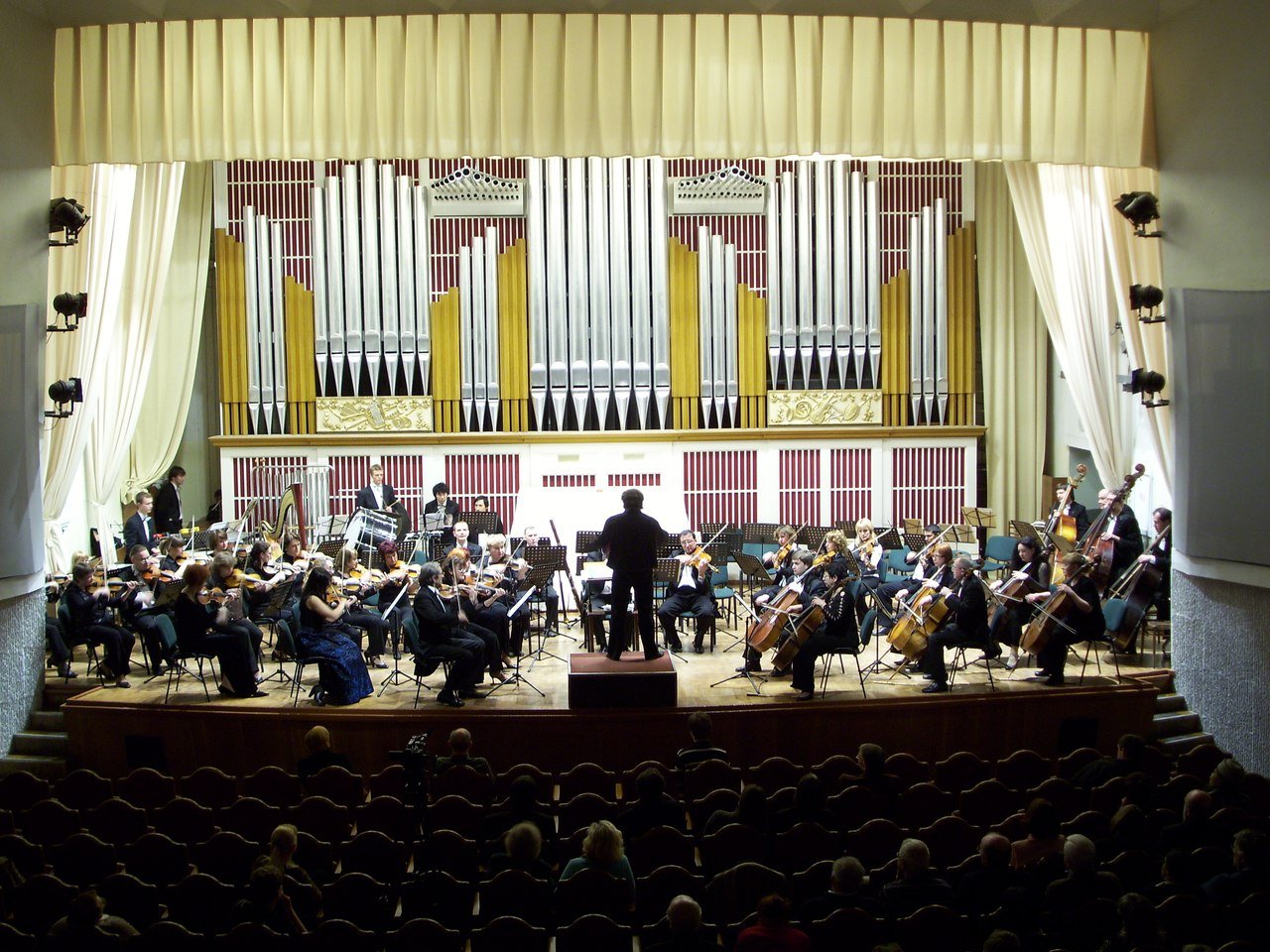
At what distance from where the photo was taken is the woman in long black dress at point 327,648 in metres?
9.08

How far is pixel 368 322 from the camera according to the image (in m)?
14.9

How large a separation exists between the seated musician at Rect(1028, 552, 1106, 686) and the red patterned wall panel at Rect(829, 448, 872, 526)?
5397 mm

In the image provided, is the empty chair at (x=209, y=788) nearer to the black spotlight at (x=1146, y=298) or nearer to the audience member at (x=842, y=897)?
the audience member at (x=842, y=897)

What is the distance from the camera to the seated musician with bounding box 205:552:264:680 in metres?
9.31

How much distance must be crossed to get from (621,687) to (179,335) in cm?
→ 877

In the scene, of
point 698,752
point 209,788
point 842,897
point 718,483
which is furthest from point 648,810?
point 718,483

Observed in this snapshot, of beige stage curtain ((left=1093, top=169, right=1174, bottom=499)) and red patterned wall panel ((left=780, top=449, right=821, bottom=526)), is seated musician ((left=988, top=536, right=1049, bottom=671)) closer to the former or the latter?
beige stage curtain ((left=1093, top=169, right=1174, bottom=499))

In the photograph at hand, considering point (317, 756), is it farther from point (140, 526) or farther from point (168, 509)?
point (168, 509)

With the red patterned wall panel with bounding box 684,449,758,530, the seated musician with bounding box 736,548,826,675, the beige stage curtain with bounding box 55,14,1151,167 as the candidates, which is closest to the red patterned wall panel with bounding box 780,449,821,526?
the red patterned wall panel with bounding box 684,449,758,530

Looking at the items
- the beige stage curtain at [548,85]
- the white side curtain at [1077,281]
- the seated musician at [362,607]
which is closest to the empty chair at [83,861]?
the seated musician at [362,607]

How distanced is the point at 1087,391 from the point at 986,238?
14.4 ft

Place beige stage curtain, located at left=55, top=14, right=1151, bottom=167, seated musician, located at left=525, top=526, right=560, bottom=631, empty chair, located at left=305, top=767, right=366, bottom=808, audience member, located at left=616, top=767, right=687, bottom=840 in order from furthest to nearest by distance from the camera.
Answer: seated musician, located at left=525, top=526, right=560, bottom=631 < beige stage curtain, located at left=55, top=14, right=1151, bottom=167 < empty chair, located at left=305, top=767, right=366, bottom=808 < audience member, located at left=616, top=767, right=687, bottom=840

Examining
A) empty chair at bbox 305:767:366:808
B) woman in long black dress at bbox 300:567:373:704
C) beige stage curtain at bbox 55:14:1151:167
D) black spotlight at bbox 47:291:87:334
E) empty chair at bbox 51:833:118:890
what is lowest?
empty chair at bbox 51:833:118:890

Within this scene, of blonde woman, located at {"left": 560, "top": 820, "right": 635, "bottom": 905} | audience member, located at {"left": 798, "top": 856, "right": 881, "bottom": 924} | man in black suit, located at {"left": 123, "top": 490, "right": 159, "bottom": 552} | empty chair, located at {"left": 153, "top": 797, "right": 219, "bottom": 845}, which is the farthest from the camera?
man in black suit, located at {"left": 123, "top": 490, "right": 159, "bottom": 552}
